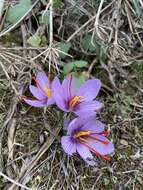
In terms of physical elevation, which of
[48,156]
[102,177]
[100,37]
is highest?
[100,37]

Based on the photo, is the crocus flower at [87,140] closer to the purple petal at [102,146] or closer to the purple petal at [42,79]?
the purple petal at [102,146]

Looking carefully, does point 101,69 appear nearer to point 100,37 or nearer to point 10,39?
point 100,37

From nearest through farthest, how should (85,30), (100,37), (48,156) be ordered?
(48,156)
(100,37)
(85,30)

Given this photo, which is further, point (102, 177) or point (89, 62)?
point (89, 62)

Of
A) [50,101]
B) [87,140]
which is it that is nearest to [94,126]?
[87,140]

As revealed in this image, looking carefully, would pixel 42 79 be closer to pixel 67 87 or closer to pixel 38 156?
pixel 67 87

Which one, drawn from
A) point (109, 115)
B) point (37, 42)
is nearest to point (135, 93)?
point (109, 115)

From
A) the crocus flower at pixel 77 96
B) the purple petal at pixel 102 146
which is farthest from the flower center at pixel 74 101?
the purple petal at pixel 102 146
